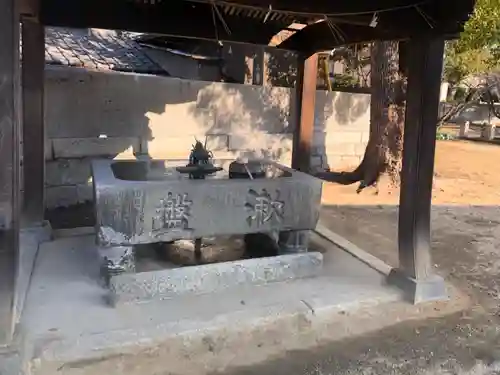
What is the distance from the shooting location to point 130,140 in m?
7.39

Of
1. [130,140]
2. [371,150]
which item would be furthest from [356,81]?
[130,140]

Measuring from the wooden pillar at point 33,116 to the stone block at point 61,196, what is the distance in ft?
6.53

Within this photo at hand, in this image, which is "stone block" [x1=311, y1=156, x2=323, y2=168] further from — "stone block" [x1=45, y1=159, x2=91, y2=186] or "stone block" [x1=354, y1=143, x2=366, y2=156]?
"stone block" [x1=45, y1=159, x2=91, y2=186]

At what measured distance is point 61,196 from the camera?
7148mm

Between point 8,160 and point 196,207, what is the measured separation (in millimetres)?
1549

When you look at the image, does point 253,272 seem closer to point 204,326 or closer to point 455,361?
point 204,326

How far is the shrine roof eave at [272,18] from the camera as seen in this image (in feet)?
12.2

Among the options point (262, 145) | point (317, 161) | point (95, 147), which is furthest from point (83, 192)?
point (317, 161)

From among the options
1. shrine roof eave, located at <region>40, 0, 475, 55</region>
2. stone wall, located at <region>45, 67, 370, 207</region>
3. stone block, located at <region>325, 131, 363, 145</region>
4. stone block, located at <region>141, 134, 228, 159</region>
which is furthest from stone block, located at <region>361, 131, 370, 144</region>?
shrine roof eave, located at <region>40, 0, 475, 55</region>

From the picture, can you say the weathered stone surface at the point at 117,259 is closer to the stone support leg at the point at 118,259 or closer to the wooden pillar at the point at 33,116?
the stone support leg at the point at 118,259

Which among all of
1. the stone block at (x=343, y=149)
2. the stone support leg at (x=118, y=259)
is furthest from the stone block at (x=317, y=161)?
the stone support leg at (x=118, y=259)

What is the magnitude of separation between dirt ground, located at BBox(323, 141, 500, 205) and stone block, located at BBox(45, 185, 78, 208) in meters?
3.87

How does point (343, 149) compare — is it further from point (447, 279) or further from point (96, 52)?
point (96, 52)

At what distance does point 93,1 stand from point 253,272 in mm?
2748
